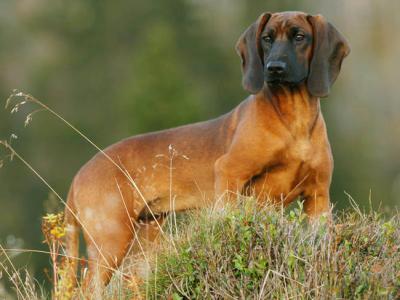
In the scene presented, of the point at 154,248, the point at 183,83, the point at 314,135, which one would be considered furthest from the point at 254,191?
the point at 183,83

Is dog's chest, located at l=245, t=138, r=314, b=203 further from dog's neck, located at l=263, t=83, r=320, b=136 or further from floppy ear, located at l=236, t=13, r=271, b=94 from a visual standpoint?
floppy ear, located at l=236, t=13, r=271, b=94

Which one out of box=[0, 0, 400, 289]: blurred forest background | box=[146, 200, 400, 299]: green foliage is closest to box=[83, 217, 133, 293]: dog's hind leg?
box=[146, 200, 400, 299]: green foliage

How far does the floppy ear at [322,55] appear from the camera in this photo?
343 inches

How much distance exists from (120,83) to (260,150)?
4931 centimetres

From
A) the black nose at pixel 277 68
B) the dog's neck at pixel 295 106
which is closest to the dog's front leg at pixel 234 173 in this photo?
the dog's neck at pixel 295 106

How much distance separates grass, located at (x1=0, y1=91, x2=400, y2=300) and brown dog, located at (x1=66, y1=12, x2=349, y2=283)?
119cm

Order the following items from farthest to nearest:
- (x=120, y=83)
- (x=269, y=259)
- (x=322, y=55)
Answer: (x=120, y=83) → (x=322, y=55) → (x=269, y=259)

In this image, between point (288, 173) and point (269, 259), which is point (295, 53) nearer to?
point (288, 173)

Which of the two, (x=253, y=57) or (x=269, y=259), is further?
(x=253, y=57)

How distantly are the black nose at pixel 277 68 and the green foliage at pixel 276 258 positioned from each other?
1584mm

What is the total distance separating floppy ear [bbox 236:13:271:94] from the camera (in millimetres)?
8867

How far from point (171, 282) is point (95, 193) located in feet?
9.26

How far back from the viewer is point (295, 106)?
8742mm

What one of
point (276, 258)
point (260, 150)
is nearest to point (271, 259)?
point (276, 258)
